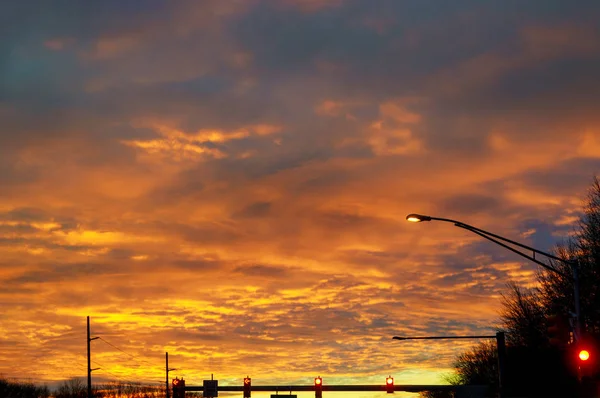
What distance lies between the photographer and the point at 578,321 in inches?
1192

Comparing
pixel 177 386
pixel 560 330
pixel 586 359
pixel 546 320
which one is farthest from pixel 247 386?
pixel 586 359

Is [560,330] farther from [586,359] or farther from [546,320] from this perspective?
[546,320]

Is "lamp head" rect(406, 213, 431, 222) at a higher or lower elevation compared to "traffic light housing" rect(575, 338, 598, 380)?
higher

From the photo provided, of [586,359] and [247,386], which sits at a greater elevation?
[586,359]

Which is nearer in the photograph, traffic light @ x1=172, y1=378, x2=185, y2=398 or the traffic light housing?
the traffic light housing

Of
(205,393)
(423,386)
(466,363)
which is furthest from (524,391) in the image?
(466,363)

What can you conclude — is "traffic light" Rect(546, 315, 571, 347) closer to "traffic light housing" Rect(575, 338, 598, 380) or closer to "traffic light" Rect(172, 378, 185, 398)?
"traffic light housing" Rect(575, 338, 598, 380)

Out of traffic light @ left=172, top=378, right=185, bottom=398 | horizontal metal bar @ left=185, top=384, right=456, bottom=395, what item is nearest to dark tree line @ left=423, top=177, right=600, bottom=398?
horizontal metal bar @ left=185, top=384, right=456, bottom=395

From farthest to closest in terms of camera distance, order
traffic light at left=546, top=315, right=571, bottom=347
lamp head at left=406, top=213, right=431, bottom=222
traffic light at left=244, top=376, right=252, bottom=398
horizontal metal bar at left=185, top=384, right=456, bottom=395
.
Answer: horizontal metal bar at left=185, top=384, right=456, bottom=395, traffic light at left=244, top=376, right=252, bottom=398, traffic light at left=546, top=315, right=571, bottom=347, lamp head at left=406, top=213, right=431, bottom=222

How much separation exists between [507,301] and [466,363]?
64.2 meters

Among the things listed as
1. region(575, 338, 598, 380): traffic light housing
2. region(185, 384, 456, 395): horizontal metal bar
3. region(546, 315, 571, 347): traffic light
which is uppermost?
region(546, 315, 571, 347): traffic light

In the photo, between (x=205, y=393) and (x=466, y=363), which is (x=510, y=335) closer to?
(x=205, y=393)

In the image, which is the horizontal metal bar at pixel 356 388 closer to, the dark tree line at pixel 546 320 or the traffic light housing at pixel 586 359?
the dark tree line at pixel 546 320

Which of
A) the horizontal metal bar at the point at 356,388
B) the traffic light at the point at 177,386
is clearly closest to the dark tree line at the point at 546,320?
the horizontal metal bar at the point at 356,388
